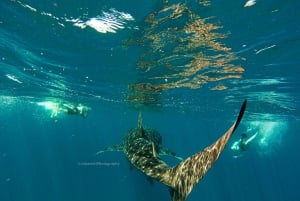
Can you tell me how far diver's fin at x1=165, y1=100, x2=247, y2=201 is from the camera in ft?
10.5

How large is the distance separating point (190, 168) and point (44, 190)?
9511 centimetres

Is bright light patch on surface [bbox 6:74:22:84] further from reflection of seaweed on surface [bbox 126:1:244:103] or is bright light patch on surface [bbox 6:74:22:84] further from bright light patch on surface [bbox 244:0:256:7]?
bright light patch on surface [bbox 244:0:256:7]

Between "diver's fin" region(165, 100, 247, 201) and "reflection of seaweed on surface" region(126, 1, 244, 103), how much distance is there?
28.7 ft

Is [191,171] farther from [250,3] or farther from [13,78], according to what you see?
[13,78]

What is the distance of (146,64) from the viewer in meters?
19.5

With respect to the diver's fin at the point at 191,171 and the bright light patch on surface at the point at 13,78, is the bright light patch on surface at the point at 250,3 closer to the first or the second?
the diver's fin at the point at 191,171

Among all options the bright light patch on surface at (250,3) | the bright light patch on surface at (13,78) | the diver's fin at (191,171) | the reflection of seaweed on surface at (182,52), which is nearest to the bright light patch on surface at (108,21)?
the reflection of seaweed on surface at (182,52)

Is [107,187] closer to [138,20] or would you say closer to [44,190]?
[44,190]

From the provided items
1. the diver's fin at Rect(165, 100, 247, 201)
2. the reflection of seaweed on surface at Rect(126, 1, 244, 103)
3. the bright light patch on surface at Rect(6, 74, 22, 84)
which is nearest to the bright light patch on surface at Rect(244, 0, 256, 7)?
the reflection of seaweed on surface at Rect(126, 1, 244, 103)

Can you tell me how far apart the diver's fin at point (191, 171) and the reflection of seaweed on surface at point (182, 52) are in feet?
28.7

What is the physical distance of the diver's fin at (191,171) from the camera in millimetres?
3205

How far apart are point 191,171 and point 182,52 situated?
1375 centimetres

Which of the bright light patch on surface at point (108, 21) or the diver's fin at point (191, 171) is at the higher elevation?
the bright light patch on surface at point (108, 21)

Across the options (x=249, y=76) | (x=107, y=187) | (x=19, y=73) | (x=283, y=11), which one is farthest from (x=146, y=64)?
(x=107, y=187)
